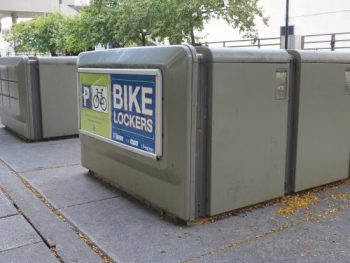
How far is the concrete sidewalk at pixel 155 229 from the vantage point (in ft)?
10.4

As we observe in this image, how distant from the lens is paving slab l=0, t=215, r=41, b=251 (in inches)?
134

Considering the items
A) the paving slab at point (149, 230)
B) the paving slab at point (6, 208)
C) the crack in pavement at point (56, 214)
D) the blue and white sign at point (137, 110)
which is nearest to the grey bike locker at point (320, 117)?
the paving slab at point (149, 230)

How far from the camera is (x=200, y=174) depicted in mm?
3662

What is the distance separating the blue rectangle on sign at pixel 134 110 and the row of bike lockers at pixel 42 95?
3.30 meters

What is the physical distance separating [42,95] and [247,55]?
450 centimetres

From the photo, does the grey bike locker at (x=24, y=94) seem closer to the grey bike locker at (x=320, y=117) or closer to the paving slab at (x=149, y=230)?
the paving slab at (x=149, y=230)

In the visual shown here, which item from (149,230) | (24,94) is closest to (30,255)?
(149,230)

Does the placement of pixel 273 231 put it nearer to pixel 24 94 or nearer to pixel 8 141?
pixel 24 94

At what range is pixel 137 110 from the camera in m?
3.92

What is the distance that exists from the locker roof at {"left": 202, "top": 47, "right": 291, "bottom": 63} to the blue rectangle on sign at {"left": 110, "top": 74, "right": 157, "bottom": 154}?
565 mm

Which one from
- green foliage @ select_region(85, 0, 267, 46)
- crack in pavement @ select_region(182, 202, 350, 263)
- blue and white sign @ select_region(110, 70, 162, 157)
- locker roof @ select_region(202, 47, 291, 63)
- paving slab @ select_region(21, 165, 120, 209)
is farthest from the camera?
green foliage @ select_region(85, 0, 267, 46)

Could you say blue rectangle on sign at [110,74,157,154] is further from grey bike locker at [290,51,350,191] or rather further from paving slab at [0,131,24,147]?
paving slab at [0,131,24,147]

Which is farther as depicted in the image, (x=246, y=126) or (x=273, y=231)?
(x=246, y=126)

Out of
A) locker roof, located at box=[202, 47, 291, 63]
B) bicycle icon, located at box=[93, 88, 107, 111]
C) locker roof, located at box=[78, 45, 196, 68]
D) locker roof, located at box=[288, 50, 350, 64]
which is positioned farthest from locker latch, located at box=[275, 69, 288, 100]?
bicycle icon, located at box=[93, 88, 107, 111]
